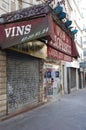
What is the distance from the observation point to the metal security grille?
13805 mm

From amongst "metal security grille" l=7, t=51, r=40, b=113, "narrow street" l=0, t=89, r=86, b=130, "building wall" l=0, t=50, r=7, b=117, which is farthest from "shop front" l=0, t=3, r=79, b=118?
"narrow street" l=0, t=89, r=86, b=130

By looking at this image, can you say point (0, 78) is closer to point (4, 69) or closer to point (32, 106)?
point (4, 69)

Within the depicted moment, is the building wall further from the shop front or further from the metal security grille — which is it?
the metal security grille

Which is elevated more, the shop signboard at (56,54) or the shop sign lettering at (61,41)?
the shop sign lettering at (61,41)

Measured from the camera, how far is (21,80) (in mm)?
15250

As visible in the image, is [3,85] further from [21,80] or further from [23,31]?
[23,31]

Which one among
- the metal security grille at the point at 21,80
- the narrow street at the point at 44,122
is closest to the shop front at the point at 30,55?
the metal security grille at the point at 21,80

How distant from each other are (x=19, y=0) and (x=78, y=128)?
22.3 ft

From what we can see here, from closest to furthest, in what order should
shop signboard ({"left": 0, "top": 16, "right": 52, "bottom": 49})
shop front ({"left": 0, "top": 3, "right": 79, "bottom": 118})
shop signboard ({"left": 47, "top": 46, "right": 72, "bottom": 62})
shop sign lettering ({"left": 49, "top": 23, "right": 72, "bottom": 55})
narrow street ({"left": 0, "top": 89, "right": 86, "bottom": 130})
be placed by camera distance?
1. shop signboard ({"left": 0, "top": 16, "right": 52, "bottom": 49})
2. shop front ({"left": 0, "top": 3, "right": 79, "bottom": 118})
3. narrow street ({"left": 0, "top": 89, "right": 86, "bottom": 130})
4. shop sign lettering ({"left": 49, "top": 23, "right": 72, "bottom": 55})
5. shop signboard ({"left": 47, "top": 46, "right": 72, "bottom": 62})

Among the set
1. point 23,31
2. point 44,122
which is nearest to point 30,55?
point 44,122

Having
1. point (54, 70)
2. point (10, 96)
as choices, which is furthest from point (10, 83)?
point (54, 70)

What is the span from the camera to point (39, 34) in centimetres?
1058

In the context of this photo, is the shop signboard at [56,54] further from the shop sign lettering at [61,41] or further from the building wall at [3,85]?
the building wall at [3,85]

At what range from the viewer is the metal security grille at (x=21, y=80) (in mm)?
13805
